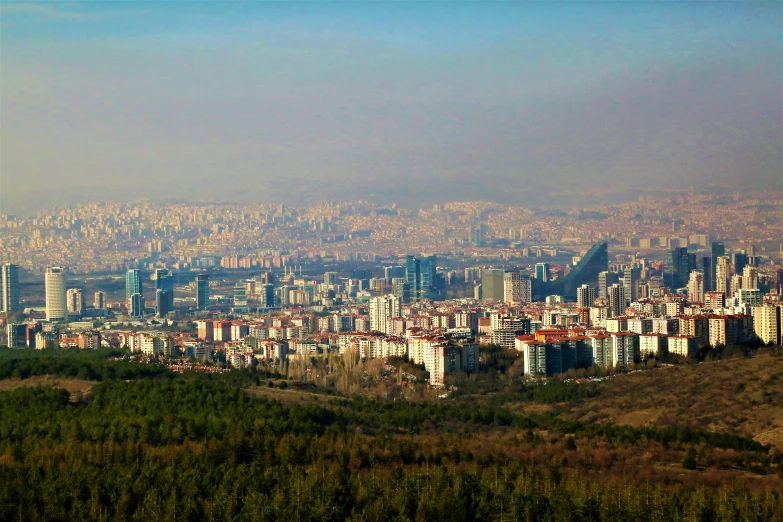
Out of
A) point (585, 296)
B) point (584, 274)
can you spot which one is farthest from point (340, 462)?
point (584, 274)

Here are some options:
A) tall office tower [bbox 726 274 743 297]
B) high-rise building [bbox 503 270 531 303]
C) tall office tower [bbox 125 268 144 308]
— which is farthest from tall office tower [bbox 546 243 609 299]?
tall office tower [bbox 125 268 144 308]

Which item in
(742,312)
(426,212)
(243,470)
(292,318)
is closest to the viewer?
(243,470)

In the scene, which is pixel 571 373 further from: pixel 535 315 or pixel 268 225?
pixel 268 225

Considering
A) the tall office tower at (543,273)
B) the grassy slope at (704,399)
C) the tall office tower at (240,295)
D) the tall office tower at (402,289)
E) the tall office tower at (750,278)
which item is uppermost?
the tall office tower at (750,278)

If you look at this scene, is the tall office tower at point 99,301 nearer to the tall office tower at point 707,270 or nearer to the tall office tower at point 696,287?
the tall office tower at point 696,287

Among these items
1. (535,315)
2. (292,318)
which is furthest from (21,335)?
(535,315)

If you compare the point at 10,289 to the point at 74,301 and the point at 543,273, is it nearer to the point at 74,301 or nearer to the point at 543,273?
the point at 74,301

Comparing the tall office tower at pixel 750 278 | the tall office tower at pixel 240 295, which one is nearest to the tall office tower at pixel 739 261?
the tall office tower at pixel 750 278
